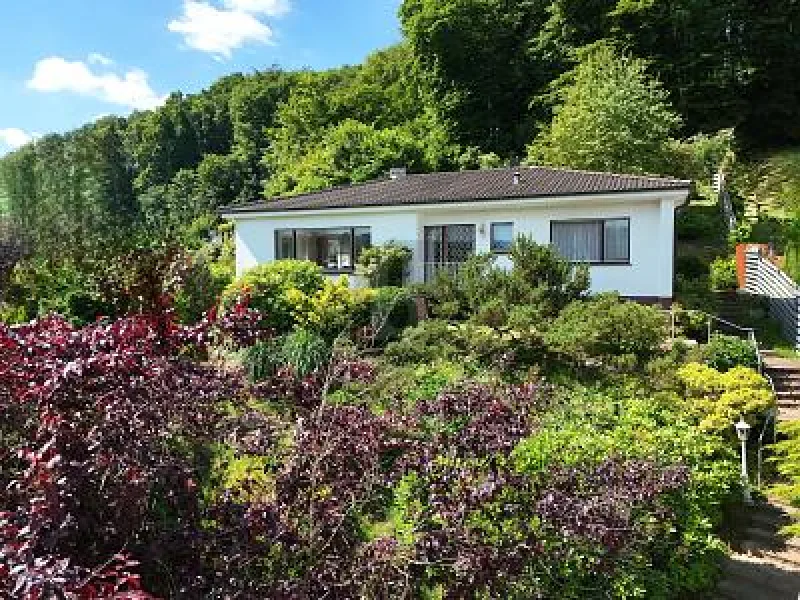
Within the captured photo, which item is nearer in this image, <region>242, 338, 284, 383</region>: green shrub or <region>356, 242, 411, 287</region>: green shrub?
<region>242, 338, 284, 383</region>: green shrub

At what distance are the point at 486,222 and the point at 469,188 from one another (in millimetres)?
2286

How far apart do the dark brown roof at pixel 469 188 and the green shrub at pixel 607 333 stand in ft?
20.3

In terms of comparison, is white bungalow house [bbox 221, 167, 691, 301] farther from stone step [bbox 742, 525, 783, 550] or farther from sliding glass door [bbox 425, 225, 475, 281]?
stone step [bbox 742, 525, 783, 550]

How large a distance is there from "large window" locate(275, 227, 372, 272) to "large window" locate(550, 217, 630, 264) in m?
6.56

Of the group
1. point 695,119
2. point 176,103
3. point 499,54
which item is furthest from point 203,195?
point 695,119

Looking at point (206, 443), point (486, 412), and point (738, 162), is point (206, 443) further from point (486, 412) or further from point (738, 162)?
point (738, 162)

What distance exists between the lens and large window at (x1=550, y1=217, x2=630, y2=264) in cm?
1880

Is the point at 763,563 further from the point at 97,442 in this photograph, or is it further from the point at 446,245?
the point at 446,245

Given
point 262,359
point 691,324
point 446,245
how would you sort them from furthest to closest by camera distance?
point 446,245 → point 691,324 → point 262,359

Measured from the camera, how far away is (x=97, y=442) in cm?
323

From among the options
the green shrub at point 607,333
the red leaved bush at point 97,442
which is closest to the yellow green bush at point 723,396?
the green shrub at point 607,333

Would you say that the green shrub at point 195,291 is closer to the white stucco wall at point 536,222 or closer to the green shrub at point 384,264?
the green shrub at point 384,264

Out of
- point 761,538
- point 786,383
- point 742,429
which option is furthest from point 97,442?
point 786,383

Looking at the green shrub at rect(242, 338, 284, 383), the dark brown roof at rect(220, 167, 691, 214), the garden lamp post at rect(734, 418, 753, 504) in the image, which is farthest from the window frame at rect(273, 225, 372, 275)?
the garden lamp post at rect(734, 418, 753, 504)
